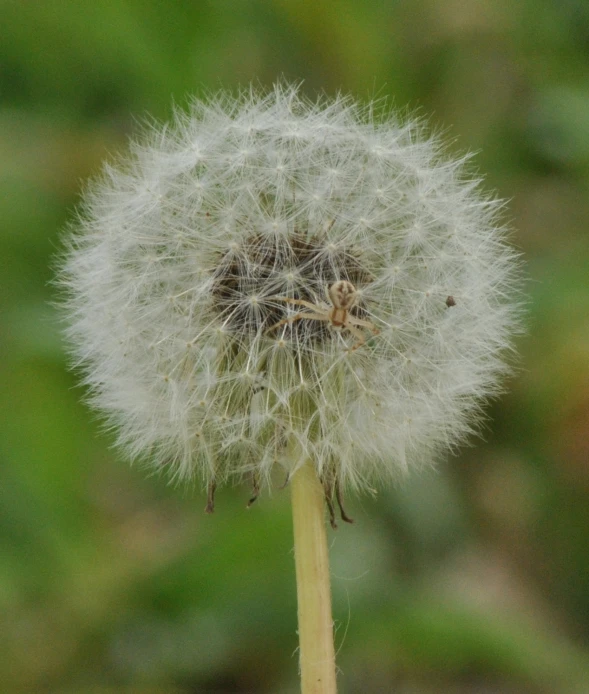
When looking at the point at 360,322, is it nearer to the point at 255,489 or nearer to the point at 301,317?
the point at 301,317

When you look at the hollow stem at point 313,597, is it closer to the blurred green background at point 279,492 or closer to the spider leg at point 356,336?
the spider leg at point 356,336

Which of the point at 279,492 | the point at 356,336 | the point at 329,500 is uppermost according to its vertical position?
the point at 356,336

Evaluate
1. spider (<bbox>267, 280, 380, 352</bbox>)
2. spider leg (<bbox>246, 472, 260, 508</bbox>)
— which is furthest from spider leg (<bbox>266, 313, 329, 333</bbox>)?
spider leg (<bbox>246, 472, 260, 508</bbox>)

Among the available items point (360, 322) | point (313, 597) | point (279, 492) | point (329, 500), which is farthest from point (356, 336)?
point (279, 492)

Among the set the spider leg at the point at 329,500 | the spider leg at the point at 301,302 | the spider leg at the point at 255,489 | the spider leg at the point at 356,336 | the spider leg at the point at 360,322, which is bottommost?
the spider leg at the point at 329,500

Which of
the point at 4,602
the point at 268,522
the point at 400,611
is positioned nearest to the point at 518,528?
the point at 400,611

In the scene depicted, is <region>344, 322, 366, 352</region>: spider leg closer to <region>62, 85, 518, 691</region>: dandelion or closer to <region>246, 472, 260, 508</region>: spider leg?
<region>62, 85, 518, 691</region>: dandelion

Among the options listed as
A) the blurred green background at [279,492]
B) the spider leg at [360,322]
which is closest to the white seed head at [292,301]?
the spider leg at [360,322]
